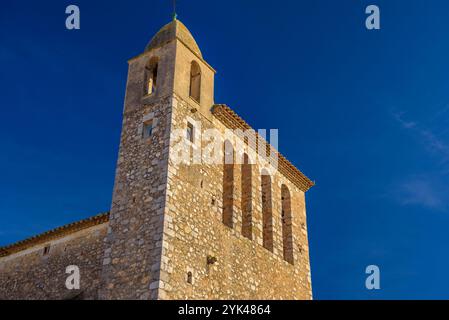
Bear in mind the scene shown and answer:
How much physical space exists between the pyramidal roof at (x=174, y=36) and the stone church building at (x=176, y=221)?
0.16 feet

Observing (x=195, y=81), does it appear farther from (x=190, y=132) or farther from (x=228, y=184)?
(x=228, y=184)

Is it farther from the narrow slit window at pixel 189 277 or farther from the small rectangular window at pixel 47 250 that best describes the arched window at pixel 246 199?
the small rectangular window at pixel 47 250

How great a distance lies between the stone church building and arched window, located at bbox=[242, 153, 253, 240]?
35 millimetres

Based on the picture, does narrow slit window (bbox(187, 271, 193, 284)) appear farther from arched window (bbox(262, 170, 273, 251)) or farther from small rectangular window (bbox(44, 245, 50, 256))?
small rectangular window (bbox(44, 245, 50, 256))

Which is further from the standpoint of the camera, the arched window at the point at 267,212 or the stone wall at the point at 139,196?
the arched window at the point at 267,212

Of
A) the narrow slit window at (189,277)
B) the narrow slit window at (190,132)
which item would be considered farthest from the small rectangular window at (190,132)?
the narrow slit window at (189,277)

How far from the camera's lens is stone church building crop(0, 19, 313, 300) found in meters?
14.1

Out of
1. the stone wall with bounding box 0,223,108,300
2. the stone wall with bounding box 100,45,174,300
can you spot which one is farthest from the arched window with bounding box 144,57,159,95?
the stone wall with bounding box 0,223,108,300

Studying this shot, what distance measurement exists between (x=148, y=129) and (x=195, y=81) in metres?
2.63

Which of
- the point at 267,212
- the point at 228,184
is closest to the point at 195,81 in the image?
the point at 228,184

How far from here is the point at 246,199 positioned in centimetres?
1833

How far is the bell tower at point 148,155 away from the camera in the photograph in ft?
45.3
